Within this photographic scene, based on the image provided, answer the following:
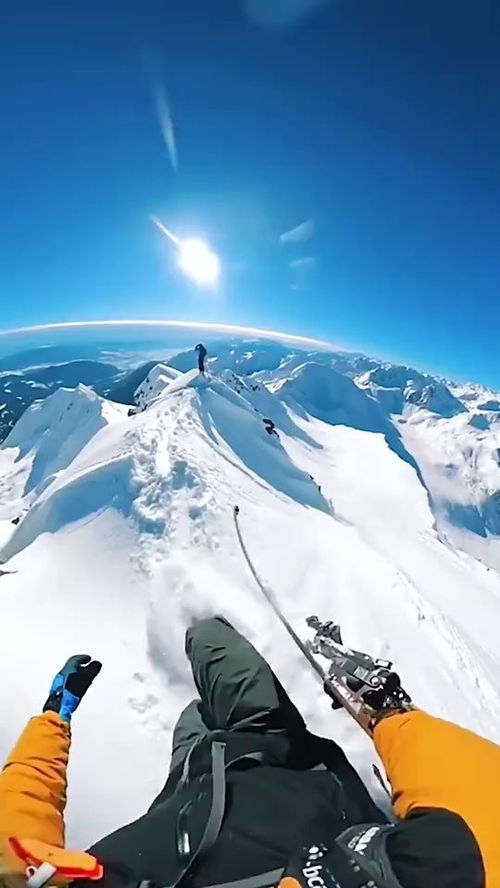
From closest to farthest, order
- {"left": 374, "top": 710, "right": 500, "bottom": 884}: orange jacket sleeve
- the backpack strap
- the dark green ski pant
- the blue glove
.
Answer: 1. {"left": 374, "top": 710, "right": 500, "bottom": 884}: orange jacket sleeve
2. the backpack strap
3. the dark green ski pant
4. the blue glove

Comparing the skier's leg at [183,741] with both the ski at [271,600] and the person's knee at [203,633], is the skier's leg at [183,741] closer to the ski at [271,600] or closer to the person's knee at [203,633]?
the person's knee at [203,633]

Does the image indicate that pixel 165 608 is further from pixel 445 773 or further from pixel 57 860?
pixel 445 773

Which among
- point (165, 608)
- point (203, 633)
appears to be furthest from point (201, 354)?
point (203, 633)

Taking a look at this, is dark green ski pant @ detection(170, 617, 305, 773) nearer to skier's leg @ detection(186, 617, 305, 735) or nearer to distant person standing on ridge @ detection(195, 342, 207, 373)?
skier's leg @ detection(186, 617, 305, 735)

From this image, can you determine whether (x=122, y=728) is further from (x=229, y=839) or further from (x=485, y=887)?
(x=485, y=887)

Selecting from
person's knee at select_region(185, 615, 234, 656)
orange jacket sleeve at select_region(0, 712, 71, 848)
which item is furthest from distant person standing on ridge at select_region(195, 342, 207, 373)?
orange jacket sleeve at select_region(0, 712, 71, 848)

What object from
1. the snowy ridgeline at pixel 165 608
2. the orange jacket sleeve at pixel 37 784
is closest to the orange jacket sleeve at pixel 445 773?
the orange jacket sleeve at pixel 37 784
